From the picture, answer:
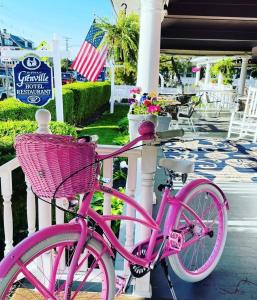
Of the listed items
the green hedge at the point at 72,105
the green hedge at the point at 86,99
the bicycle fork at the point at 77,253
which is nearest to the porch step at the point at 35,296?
the bicycle fork at the point at 77,253

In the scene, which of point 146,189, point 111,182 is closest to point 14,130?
point 111,182

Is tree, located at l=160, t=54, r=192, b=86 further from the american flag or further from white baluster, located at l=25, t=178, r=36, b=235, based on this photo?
white baluster, located at l=25, t=178, r=36, b=235

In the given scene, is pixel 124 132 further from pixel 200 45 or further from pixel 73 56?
pixel 200 45

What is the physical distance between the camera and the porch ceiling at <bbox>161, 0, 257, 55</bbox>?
4.35 m

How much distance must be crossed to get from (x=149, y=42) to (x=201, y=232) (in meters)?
1.94

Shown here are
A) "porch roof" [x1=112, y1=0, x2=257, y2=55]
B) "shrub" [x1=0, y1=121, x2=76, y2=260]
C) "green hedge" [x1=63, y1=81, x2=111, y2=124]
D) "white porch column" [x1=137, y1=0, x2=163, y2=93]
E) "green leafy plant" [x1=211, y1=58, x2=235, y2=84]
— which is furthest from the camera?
"green leafy plant" [x1=211, y1=58, x2=235, y2=84]

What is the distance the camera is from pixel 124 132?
7.82 meters

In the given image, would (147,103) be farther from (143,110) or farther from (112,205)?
(112,205)

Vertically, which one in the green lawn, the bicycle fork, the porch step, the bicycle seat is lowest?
the green lawn

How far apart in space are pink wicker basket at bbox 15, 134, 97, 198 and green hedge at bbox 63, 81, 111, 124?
8271 mm

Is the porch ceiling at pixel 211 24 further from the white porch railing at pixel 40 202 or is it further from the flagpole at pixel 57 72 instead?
the white porch railing at pixel 40 202

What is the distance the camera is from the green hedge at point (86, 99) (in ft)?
31.3

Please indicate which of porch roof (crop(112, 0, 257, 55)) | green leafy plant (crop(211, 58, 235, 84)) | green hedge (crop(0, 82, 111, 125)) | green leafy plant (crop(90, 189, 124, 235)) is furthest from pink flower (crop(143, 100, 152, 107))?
green leafy plant (crop(211, 58, 235, 84))

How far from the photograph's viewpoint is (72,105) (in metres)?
8.90
